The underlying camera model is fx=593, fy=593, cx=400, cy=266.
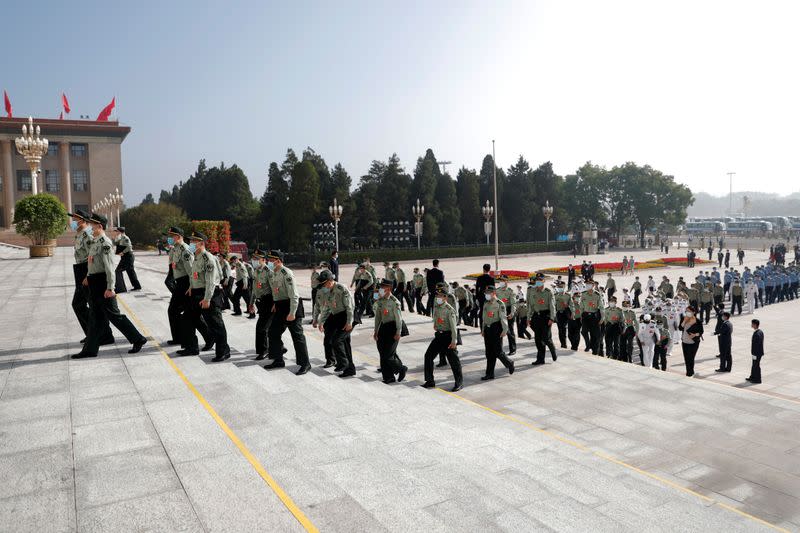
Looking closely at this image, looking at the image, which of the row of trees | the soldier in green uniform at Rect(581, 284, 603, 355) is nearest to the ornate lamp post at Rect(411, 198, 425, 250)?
the row of trees

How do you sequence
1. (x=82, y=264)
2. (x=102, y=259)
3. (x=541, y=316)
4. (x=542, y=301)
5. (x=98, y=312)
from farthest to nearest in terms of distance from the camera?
(x=542, y=301) < (x=541, y=316) < (x=82, y=264) < (x=98, y=312) < (x=102, y=259)

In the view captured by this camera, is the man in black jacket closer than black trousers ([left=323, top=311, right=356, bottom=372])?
No

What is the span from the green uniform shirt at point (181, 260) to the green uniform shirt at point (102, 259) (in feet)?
3.11

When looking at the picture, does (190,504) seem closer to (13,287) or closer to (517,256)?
(13,287)

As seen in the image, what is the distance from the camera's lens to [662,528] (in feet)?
14.9

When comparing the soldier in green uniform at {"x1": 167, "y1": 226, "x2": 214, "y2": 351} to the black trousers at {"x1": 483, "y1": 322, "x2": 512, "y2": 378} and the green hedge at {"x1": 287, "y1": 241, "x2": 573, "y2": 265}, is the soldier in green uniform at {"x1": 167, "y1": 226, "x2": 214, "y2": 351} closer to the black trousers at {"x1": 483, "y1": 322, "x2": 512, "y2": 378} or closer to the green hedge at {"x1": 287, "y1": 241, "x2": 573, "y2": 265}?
the black trousers at {"x1": 483, "y1": 322, "x2": 512, "y2": 378}

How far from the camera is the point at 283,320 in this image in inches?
351

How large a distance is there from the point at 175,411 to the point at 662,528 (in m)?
4.91

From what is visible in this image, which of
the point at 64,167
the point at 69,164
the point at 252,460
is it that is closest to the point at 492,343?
the point at 252,460

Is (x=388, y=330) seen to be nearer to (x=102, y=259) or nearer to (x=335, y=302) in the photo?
(x=335, y=302)

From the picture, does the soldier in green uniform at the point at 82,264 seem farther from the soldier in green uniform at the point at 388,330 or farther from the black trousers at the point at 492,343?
the black trousers at the point at 492,343

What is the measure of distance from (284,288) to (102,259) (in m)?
2.57

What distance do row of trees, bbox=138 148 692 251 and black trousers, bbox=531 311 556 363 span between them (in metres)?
40.0

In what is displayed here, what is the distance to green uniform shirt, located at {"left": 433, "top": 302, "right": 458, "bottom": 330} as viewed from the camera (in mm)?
9031
